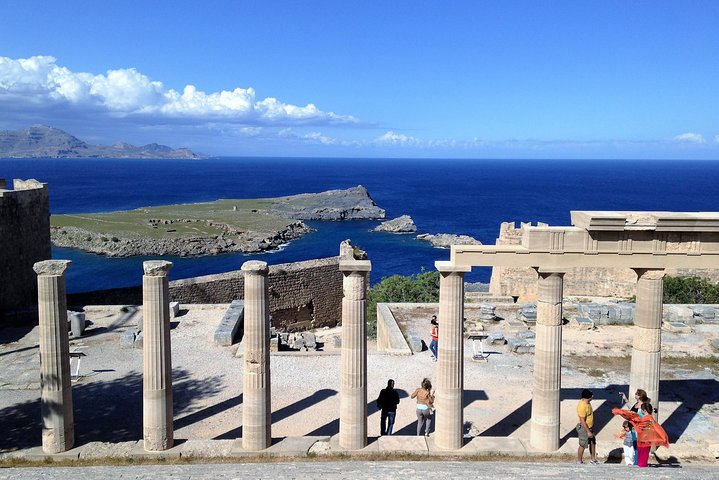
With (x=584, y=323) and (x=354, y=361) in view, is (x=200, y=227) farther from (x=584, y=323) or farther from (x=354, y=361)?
(x=354, y=361)

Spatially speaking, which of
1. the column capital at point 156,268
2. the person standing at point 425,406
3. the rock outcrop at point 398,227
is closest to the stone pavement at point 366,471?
the person standing at point 425,406

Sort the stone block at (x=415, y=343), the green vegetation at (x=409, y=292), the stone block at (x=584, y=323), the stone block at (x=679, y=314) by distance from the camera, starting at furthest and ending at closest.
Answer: the green vegetation at (x=409, y=292)
the stone block at (x=679, y=314)
the stone block at (x=584, y=323)
the stone block at (x=415, y=343)

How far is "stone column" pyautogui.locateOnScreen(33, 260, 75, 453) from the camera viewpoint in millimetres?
9961

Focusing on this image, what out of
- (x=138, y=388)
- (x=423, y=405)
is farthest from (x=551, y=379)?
(x=138, y=388)

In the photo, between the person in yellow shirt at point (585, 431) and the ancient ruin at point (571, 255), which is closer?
the person in yellow shirt at point (585, 431)

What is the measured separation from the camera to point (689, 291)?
25.2 metres

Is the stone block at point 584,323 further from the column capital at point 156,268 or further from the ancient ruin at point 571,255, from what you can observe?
the column capital at point 156,268

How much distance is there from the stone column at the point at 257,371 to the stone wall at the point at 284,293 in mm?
13107

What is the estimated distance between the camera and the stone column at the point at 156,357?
10016 millimetres

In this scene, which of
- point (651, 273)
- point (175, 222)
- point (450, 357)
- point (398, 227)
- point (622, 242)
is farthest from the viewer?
point (398, 227)

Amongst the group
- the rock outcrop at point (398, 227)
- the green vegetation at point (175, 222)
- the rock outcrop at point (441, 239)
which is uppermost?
the green vegetation at point (175, 222)

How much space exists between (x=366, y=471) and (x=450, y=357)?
7.62 ft

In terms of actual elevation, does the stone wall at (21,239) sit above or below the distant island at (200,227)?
above

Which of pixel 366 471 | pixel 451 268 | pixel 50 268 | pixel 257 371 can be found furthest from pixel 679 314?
pixel 50 268
